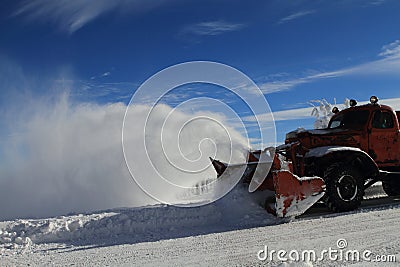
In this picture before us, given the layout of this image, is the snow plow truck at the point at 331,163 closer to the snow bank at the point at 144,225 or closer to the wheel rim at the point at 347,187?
the wheel rim at the point at 347,187

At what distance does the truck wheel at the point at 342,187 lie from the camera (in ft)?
27.8

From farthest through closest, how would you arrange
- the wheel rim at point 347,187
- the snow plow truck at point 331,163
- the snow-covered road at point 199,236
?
the wheel rim at point 347,187 < the snow plow truck at point 331,163 < the snow-covered road at point 199,236

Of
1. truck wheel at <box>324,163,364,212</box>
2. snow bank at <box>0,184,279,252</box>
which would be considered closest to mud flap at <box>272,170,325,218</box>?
snow bank at <box>0,184,279,252</box>

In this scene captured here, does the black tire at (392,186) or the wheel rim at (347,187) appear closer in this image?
the wheel rim at (347,187)

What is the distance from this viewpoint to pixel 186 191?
12336 mm

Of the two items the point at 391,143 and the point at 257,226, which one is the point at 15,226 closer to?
the point at 257,226

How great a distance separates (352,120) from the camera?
9.88 metres

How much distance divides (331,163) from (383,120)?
1.87m

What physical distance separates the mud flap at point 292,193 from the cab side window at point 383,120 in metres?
2.65

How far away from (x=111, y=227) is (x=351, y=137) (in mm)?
5624

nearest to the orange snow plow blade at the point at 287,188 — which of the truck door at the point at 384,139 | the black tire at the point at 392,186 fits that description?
the truck door at the point at 384,139

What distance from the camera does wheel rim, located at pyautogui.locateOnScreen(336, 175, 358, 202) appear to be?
28.2 feet

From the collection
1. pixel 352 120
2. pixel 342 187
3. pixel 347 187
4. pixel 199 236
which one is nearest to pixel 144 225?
pixel 199 236

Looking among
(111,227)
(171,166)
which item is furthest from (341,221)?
(171,166)
